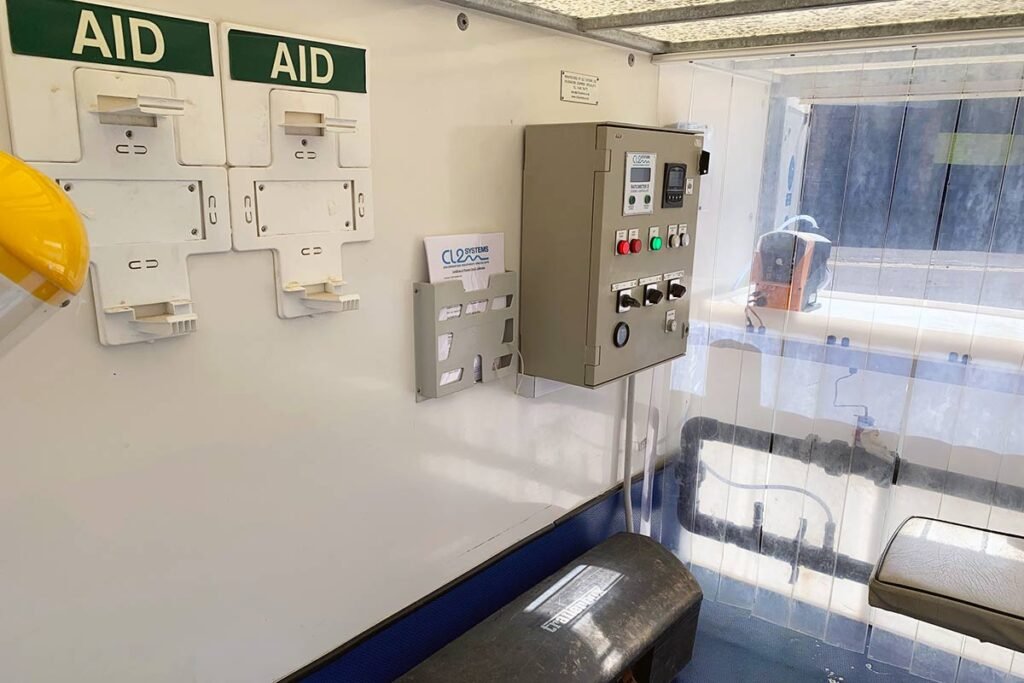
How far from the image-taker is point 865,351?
2.10m

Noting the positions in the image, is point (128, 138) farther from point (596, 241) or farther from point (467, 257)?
point (596, 241)

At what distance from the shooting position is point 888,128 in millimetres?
1948

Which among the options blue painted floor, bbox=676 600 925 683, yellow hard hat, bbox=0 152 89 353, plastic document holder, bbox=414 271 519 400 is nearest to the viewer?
yellow hard hat, bbox=0 152 89 353

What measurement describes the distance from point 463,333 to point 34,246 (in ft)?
3.62

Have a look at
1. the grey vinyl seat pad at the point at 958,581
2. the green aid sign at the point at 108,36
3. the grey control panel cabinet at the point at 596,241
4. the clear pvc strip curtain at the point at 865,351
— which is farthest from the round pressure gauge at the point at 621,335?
the green aid sign at the point at 108,36

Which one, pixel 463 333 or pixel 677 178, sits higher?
pixel 677 178

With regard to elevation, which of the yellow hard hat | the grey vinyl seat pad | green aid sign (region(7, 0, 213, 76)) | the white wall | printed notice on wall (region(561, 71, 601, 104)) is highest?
printed notice on wall (region(561, 71, 601, 104))

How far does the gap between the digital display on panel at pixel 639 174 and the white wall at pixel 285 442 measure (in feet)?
0.97

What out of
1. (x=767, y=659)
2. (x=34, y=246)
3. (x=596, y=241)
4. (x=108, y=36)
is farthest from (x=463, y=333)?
(x=767, y=659)

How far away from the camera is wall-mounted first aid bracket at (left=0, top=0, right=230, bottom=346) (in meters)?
0.98

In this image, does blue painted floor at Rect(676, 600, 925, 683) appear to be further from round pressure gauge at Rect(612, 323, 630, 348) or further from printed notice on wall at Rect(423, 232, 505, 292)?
printed notice on wall at Rect(423, 232, 505, 292)

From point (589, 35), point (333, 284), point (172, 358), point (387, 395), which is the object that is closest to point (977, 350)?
point (589, 35)

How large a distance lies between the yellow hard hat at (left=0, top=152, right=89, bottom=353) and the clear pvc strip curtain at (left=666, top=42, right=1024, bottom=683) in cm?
197

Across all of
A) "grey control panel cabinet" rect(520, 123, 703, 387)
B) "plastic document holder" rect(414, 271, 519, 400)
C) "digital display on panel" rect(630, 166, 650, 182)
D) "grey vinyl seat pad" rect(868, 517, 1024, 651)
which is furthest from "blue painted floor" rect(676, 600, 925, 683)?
"digital display on panel" rect(630, 166, 650, 182)
